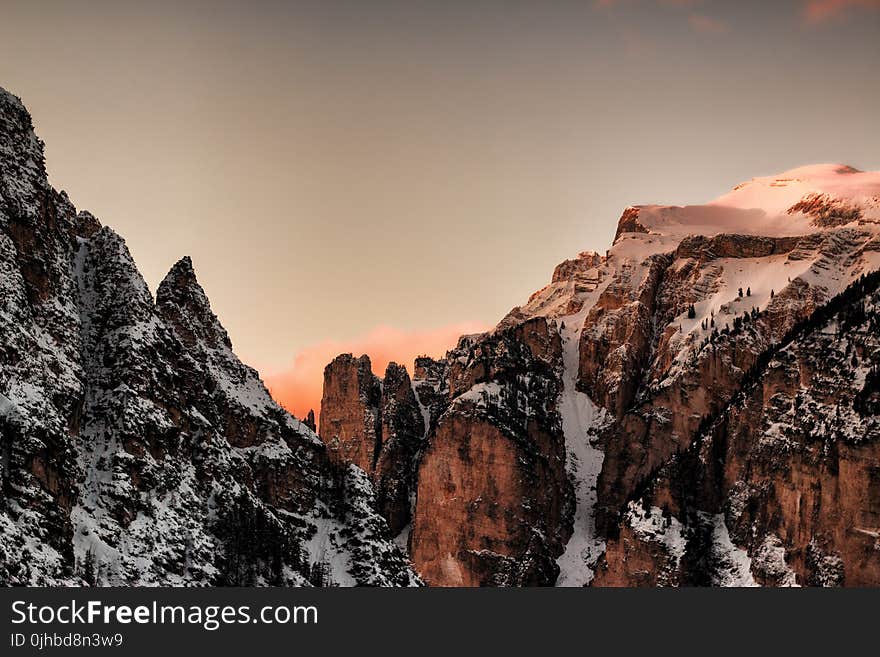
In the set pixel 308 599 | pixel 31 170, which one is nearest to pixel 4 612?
pixel 308 599

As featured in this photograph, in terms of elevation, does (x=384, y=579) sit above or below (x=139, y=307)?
below

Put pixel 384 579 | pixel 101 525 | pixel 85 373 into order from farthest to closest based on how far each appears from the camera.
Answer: pixel 384 579
pixel 85 373
pixel 101 525

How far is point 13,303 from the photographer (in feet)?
499

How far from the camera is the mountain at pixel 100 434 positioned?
469 ft

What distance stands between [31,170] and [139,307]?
743 inches

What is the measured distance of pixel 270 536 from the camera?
183750 millimetres

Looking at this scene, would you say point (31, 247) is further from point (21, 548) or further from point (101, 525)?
point (21, 548)

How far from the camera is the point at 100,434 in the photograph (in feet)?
544

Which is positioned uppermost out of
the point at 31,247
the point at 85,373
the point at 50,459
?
the point at 31,247

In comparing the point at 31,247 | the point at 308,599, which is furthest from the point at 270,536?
the point at 308,599

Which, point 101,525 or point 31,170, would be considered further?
point 31,170

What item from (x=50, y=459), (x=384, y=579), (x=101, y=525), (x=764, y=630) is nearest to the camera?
(x=764, y=630)

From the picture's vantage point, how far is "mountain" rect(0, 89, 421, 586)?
142875mm

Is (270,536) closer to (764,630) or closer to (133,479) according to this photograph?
(133,479)
